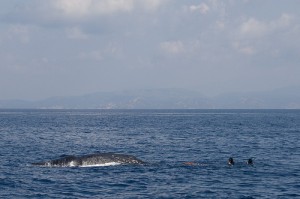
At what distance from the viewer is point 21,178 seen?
42.5 metres

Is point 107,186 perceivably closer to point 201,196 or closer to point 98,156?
point 201,196

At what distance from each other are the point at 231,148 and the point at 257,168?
75.7 ft

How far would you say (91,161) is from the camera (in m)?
50.8

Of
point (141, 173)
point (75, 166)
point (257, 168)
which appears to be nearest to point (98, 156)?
point (75, 166)

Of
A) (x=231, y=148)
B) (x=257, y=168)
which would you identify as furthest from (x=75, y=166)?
(x=231, y=148)

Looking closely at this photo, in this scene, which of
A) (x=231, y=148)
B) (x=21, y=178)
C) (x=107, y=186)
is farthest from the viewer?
(x=231, y=148)

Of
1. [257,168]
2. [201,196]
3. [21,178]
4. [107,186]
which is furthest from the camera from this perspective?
[257,168]

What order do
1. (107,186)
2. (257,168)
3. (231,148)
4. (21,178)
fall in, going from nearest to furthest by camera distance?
1. (107,186)
2. (21,178)
3. (257,168)
4. (231,148)

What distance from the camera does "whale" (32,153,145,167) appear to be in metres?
50.1

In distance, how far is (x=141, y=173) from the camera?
4512cm

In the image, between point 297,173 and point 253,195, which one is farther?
point 297,173

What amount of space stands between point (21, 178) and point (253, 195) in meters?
18.7

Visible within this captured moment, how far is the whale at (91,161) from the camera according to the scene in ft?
164

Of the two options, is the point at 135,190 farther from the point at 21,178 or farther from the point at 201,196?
the point at 21,178
